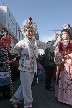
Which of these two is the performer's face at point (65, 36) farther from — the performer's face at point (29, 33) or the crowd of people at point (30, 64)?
the performer's face at point (29, 33)

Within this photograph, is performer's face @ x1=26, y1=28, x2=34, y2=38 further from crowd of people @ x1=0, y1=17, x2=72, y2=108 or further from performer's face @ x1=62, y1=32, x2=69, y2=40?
performer's face @ x1=62, y1=32, x2=69, y2=40

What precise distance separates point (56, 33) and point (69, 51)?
497mm

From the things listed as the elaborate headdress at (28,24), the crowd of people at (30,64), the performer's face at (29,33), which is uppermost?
the elaborate headdress at (28,24)

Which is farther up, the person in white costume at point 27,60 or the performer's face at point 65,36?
the performer's face at point 65,36

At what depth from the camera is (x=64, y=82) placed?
4348 mm

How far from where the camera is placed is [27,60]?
376cm

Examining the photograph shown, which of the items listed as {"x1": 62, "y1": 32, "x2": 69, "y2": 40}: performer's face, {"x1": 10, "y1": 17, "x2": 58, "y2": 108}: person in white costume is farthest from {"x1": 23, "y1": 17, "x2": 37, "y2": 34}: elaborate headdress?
{"x1": 62, "y1": 32, "x2": 69, "y2": 40}: performer's face

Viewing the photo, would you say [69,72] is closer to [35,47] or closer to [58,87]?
[58,87]

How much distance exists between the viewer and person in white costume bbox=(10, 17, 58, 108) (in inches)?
147

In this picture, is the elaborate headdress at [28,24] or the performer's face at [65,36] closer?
the elaborate headdress at [28,24]

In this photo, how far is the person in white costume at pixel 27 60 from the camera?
374cm

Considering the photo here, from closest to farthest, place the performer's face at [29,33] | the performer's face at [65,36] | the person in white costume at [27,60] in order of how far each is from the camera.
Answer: the person in white costume at [27,60]
the performer's face at [29,33]
the performer's face at [65,36]

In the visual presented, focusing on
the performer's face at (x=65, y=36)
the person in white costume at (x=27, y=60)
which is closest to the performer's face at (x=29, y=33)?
the person in white costume at (x=27, y=60)

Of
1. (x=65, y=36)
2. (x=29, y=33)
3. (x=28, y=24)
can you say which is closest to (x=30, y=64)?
(x=29, y=33)
